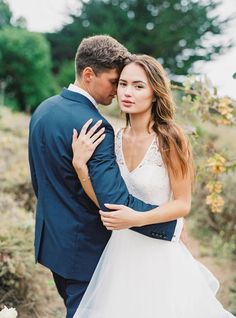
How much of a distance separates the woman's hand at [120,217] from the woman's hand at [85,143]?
24cm

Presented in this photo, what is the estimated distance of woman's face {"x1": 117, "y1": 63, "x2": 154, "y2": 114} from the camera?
107 inches

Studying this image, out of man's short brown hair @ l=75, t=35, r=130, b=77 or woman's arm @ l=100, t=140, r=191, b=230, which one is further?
man's short brown hair @ l=75, t=35, r=130, b=77

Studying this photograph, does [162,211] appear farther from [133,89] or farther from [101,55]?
[101,55]

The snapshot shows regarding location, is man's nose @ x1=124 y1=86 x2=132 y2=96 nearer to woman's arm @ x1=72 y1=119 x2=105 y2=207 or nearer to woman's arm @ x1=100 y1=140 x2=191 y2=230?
woman's arm @ x1=72 y1=119 x2=105 y2=207

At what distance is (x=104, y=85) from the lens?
9.16 feet

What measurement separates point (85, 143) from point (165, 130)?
0.46 m

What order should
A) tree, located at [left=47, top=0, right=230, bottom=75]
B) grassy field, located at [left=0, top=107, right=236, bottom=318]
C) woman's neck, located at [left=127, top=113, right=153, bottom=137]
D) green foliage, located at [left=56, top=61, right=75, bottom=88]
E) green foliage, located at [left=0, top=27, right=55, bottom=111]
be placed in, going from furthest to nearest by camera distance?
tree, located at [left=47, top=0, right=230, bottom=75] < green foliage, located at [left=56, top=61, right=75, bottom=88] < green foliage, located at [left=0, top=27, right=55, bottom=111] < grassy field, located at [left=0, top=107, right=236, bottom=318] < woman's neck, located at [left=127, top=113, right=153, bottom=137]

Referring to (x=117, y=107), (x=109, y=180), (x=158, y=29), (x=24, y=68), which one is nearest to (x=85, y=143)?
(x=109, y=180)

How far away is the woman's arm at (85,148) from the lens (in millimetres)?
2541

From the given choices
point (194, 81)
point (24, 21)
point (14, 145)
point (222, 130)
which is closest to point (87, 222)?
point (194, 81)

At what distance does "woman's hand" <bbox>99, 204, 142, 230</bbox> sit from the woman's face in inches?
20.9

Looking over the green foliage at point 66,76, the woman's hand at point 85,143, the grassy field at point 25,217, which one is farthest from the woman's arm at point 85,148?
the green foliage at point 66,76

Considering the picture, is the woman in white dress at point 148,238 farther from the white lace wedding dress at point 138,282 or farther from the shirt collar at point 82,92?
the shirt collar at point 82,92

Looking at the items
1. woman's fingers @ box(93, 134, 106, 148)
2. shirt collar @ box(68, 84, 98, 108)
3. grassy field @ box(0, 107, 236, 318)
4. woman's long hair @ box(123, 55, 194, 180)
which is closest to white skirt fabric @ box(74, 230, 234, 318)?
woman's long hair @ box(123, 55, 194, 180)
